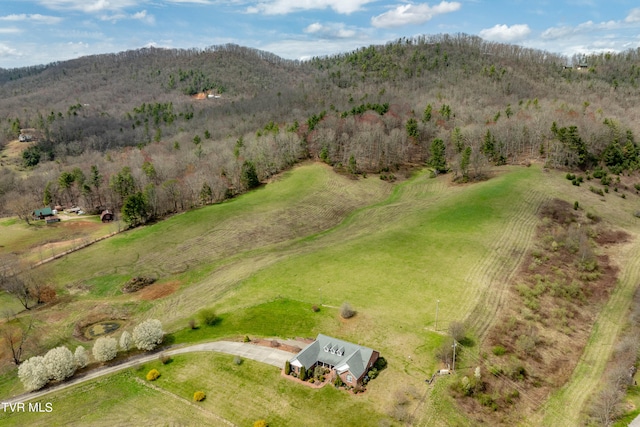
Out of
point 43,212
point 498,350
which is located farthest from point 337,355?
point 43,212

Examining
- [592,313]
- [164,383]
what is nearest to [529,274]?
[592,313]

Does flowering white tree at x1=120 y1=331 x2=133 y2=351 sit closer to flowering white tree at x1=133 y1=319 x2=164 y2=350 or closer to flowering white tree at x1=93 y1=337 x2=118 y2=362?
flowering white tree at x1=133 y1=319 x2=164 y2=350

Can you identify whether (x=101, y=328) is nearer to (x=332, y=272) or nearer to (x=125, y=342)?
(x=125, y=342)

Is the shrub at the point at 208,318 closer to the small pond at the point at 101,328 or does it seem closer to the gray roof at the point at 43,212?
the small pond at the point at 101,328

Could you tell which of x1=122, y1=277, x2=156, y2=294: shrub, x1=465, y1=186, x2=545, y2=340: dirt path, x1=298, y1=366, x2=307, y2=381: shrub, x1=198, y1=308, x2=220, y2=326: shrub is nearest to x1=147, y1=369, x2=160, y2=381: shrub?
x1=198, y1=308, x2=220, y2=326: shrub

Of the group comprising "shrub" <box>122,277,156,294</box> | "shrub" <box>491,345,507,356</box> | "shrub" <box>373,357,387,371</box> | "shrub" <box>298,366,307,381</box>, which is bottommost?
"shrub" <box>122,277,156,294</box>

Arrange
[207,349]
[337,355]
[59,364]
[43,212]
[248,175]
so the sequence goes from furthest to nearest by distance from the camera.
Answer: [43,212] < [248,175] < [207,349] < [337,355] < [59,364]
